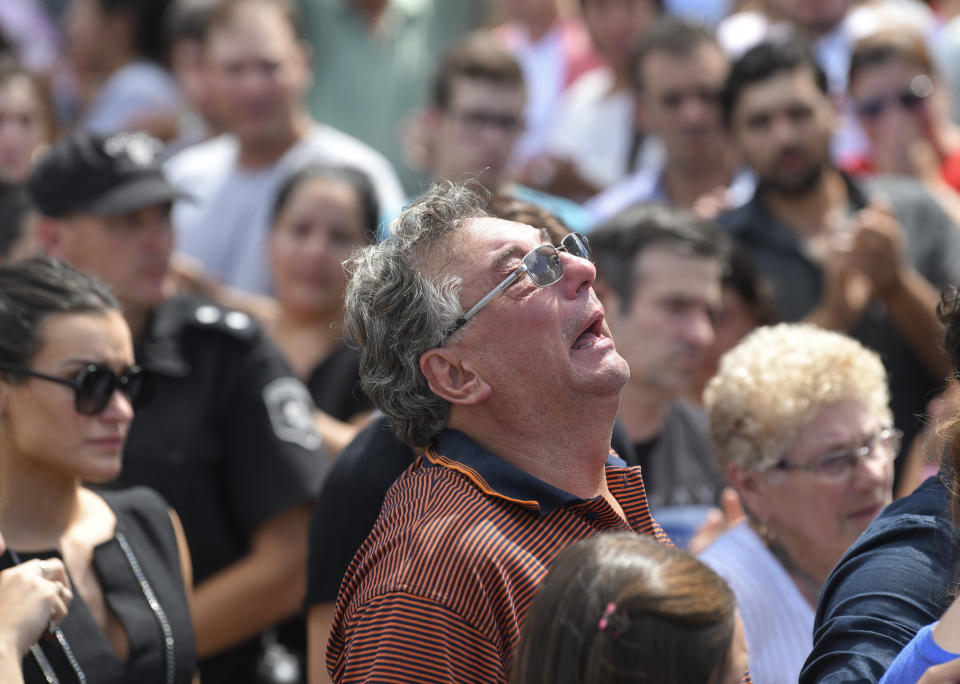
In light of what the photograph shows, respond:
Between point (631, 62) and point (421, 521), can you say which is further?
point (631, 62)

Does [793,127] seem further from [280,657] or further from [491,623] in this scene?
[491,623]

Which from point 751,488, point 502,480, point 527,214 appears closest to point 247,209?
point 527,214

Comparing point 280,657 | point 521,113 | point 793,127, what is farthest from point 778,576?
point 521,113

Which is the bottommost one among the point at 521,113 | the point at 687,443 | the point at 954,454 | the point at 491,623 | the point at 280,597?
the point at 280,597

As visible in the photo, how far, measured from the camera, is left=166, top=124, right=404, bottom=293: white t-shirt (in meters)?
5.44

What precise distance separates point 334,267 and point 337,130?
2.42m

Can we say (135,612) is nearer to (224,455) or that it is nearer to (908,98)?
(224,455)

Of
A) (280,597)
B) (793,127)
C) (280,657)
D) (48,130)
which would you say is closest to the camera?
(280,597)

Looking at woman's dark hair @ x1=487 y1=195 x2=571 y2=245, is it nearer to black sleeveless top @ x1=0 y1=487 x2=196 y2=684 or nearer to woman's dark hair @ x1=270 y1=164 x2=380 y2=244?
black sleeveless top @ x1=0 y1=487 x2=196 y2=684

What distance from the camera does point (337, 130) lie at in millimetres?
6941

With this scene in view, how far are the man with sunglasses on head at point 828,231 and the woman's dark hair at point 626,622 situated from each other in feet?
9.64

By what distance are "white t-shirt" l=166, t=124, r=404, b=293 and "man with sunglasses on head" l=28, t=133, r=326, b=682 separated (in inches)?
52.0

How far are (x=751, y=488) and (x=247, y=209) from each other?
10.1 ft

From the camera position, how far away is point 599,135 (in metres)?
6.11
